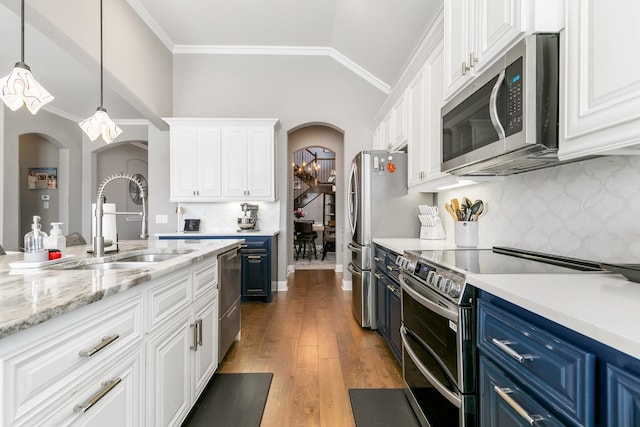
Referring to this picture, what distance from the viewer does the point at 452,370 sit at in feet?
4.25

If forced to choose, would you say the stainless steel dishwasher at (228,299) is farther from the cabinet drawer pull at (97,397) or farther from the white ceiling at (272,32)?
the white ceiling at (272,32)

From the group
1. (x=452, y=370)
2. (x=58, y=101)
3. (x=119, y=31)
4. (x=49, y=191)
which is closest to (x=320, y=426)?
(x=452, y=370)

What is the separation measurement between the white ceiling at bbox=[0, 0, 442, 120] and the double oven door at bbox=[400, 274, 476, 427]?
2.91 metres

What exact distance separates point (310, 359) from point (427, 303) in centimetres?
136

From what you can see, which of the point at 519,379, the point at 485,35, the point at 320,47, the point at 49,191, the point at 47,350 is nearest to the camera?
the point at 47,350

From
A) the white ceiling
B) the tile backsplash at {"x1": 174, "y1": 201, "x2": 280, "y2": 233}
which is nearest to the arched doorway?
the tile backsplash at {"x1": 174, "y1": 201, "x2": 280, "y2": 233}

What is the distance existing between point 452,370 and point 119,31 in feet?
14.0

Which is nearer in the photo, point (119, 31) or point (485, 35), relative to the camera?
point (485, 35)

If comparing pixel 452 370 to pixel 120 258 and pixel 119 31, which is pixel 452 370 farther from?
pixel 119 31

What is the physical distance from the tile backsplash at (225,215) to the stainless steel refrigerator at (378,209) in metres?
2.00

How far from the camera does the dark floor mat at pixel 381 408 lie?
174 centimetres

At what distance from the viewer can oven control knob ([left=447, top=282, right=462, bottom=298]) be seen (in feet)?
4.09

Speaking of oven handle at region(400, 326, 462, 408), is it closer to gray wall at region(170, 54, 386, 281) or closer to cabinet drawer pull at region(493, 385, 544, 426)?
cabinet drawer pull at region(493, 385, 544, 426)

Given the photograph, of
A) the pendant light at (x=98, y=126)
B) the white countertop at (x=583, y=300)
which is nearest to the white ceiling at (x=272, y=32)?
the pendant light at (x=98, y=126)
